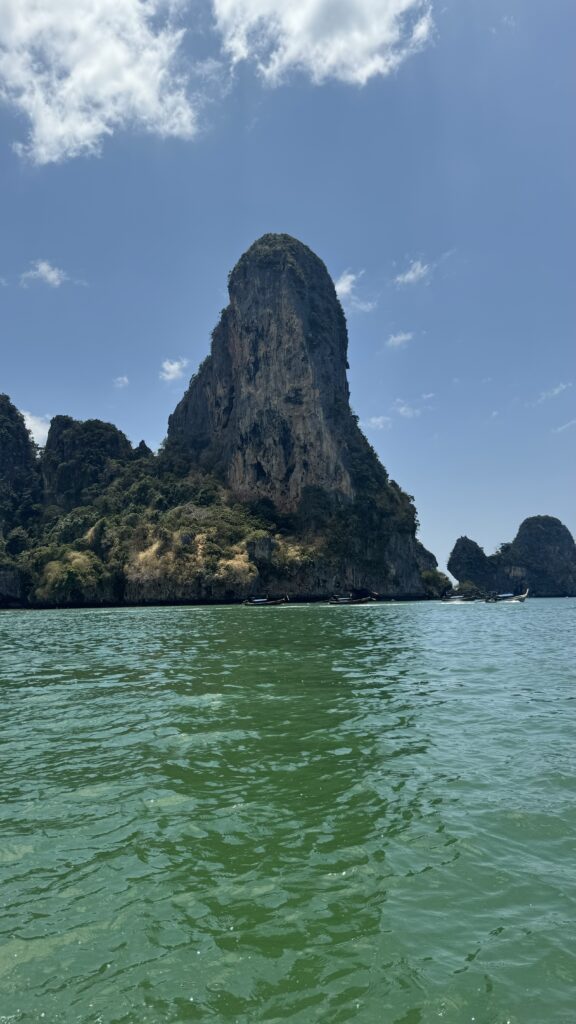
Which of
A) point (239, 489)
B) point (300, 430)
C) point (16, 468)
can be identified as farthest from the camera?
point (16, 468)

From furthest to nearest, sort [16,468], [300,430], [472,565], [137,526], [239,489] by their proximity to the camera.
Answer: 1. [472,565]
2. [16,468]
3. [239,489]
4. [300,430]
5. [137,526]

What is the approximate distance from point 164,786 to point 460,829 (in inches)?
175

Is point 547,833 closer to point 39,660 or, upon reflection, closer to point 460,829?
point 460,829

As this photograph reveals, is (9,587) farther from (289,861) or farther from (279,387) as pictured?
(289,861)

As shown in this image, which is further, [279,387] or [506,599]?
[279,387]

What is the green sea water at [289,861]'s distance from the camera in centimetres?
444

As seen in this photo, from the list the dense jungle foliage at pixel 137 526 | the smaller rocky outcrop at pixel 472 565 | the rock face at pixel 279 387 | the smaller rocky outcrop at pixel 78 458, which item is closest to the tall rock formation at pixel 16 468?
the dense jungle foliage at pixel 137 526

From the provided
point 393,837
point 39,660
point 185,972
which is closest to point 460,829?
point 393,837

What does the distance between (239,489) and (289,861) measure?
405 feet

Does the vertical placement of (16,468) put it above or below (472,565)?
above

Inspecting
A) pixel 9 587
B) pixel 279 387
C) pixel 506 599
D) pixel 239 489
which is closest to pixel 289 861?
pixel 9 587

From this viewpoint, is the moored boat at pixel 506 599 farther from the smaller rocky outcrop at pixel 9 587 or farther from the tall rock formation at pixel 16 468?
the tall rock formation at pixel 16 468

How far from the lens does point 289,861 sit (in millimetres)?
6434

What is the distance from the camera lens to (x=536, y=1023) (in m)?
4.08
